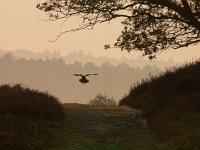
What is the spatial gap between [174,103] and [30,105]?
5840mm

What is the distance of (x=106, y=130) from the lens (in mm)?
17484

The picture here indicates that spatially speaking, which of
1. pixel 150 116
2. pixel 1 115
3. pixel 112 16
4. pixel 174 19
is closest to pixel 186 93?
pixel 150 116

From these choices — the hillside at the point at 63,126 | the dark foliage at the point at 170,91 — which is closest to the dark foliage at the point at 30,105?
the hillside at the point at 63,126

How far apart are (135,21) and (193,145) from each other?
598cm

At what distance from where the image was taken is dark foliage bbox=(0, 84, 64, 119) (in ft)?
59.0

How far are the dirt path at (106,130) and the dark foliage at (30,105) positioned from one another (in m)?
0.65

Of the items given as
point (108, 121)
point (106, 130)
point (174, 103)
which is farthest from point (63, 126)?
point (174, 103)

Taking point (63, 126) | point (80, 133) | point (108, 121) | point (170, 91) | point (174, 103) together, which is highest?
point (170, 91)

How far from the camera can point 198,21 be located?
731 inches

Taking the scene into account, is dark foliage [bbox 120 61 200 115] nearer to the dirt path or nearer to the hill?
the hill

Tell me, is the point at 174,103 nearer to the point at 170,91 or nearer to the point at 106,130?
the point at 170,91

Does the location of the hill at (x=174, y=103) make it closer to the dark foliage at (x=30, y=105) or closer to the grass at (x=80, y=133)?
the grass at (x=80, y=133)

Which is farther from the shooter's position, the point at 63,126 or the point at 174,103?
the point at 174,103

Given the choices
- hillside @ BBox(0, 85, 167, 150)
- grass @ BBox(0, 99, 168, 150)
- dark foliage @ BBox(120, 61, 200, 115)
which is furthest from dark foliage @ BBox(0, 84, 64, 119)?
dark foliage @ BBox(120, 61, 200, 115)
